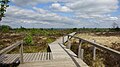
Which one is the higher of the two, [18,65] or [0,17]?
[0,17]

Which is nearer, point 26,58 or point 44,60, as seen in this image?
point 44,60

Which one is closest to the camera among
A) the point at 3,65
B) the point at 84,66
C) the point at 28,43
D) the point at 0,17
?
the point at 0,17

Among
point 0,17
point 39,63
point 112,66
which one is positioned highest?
point 0,17

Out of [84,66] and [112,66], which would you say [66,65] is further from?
[112,66]

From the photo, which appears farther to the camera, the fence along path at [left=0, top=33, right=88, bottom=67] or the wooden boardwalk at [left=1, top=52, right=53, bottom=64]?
the wooden boardwalk at [left=1, top=52, right=53, bottom=64]

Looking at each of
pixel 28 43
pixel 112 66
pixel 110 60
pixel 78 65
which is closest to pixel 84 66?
pixel 78 65

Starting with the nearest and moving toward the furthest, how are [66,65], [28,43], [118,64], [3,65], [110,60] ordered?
1. [66,65]
2. [3,65]
3. [118,64]
4. [110,60]
5. [28,43]

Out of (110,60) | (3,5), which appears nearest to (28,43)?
(110,60)

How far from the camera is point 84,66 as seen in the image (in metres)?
7.05

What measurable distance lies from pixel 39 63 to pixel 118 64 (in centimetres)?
390

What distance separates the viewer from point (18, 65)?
7680 mm

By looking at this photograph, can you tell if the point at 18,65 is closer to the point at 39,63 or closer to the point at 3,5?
the point at 39,63

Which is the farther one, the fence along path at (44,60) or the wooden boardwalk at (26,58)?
the wooden boardwalk at (26,58)

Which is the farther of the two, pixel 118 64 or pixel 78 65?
pixel 118 64
